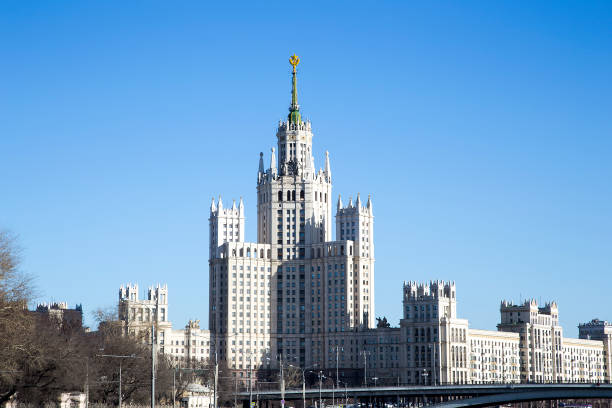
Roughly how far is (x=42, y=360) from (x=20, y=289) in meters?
8.78

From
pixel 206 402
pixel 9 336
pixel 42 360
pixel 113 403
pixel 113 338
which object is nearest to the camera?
pixel 9 336

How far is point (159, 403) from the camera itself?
18088cm

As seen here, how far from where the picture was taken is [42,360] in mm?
117375

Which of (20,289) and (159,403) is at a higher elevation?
(20,289)

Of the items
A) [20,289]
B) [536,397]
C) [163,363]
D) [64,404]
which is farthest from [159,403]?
[20,289]

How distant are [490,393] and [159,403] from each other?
178ft

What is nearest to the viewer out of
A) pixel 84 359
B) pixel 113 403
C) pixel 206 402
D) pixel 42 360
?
pixel 42 360

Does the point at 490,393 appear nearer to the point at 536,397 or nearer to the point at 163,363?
the point at 536,397

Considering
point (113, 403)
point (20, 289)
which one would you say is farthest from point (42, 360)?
point (113, 403)

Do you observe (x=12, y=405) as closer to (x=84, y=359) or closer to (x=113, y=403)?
(x=84, y=359)

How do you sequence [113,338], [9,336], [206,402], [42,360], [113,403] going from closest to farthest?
[9,336] → [42,360] → [113,403] → [113,338] → [206,402]

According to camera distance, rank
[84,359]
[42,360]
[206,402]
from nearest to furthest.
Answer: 1. [42,360]
2. [84,359]
3. [206,402]

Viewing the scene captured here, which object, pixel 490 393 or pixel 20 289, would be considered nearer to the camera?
pixel 20 289

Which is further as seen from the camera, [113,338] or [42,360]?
[113,338]
